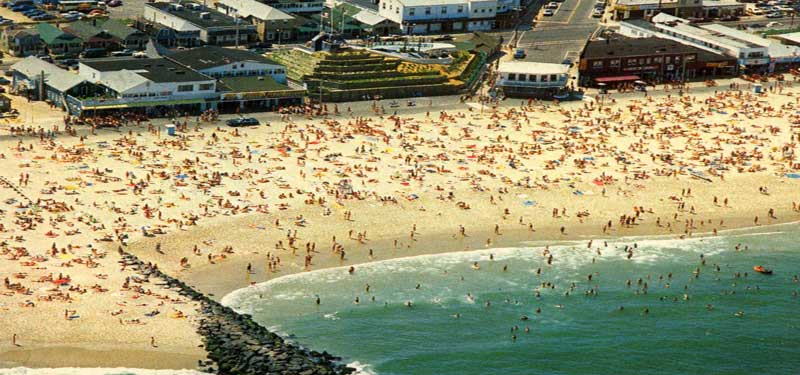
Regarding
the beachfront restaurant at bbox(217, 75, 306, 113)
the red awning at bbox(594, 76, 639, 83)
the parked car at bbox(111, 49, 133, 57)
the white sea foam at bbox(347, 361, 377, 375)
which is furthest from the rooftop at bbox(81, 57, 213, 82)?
the white sea foam at bbox(347, 361, 377, 375)

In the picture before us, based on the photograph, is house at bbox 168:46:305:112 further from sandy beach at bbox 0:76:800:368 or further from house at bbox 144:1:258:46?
house at bbox 144:1:258:46

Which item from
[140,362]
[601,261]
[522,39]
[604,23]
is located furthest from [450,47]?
[140,362]

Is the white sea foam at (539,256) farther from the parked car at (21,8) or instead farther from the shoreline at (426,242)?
the parked car at (21,8)

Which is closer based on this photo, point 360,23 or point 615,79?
point 615,79

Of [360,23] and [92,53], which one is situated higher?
[360,23]

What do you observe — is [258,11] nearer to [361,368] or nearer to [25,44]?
[25,44]

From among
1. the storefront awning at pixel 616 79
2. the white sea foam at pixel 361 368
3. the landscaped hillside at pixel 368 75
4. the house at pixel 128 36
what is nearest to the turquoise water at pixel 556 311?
the white sea foam at pixel 361 368

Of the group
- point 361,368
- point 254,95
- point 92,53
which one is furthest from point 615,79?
point 361,368
